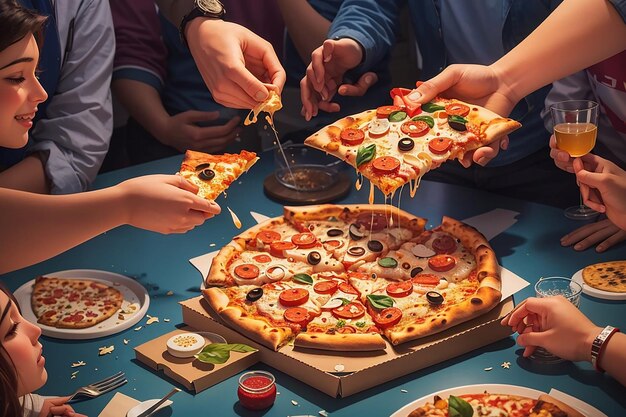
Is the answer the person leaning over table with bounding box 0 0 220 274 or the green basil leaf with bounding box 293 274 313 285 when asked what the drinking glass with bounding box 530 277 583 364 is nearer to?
the green basil leaf with bounding box 293 274 313 285

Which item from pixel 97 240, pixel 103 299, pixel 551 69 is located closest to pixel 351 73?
pixel 551 69

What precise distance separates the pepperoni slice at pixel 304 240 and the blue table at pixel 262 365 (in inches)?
12.4

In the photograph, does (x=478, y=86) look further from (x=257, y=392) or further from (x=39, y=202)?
(x=39, y=202)

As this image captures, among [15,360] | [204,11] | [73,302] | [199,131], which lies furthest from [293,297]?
[199,131]

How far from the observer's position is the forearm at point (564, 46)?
2990 mm

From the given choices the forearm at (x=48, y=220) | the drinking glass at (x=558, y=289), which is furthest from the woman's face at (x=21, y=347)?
the drinking glass at (x=558, y=289)

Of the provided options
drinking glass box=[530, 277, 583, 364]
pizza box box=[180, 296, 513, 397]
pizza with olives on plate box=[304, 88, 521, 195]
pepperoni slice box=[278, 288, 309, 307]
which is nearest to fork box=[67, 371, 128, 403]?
pizza box box=[180, 296, 513, 397]

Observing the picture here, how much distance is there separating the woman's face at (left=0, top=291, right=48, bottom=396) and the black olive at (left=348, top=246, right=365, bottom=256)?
4.13 ft

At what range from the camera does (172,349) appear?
2.57 meters

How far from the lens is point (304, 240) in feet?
10.4

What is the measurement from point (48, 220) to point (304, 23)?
2.20 meters

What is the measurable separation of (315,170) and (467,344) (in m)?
1.39

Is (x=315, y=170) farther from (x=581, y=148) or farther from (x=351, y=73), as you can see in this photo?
(x=581, y=148)

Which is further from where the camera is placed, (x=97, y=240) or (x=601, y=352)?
(x=97, y=240)
